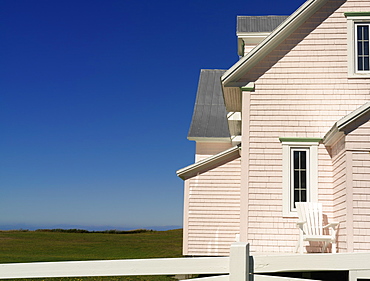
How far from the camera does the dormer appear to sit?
1644cm

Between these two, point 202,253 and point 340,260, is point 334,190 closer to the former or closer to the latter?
point 202,253

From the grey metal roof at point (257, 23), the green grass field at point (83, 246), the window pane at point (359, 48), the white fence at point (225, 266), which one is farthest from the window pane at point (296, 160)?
the green grass field at point (83, 246)

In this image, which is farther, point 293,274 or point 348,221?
point 293,274

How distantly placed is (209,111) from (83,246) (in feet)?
45.3

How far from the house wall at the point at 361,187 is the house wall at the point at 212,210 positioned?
5300 mm

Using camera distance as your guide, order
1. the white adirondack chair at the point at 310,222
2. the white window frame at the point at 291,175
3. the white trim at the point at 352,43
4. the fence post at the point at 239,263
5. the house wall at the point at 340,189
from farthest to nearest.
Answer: the white trim at the point at 352,43 < the white window frame at the point at 291,175 < the white adirondack chair at the point at 310,222 < the house wall at the point at 340,189 < the fence post at the point at 239,263

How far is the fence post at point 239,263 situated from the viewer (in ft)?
11.4

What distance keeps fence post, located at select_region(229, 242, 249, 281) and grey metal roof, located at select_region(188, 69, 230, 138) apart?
16.5 meters

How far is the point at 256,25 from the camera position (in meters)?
17.3

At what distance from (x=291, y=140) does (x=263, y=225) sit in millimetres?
2024

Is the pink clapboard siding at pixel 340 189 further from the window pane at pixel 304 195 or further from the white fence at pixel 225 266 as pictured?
the white fence at pixel 225 266

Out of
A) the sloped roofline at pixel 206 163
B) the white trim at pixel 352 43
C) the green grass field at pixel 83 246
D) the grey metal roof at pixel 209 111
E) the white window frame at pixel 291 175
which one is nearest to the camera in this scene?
the white window frame at pixel 291 175

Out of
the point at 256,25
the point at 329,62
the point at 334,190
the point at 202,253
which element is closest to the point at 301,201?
the point at 334,190

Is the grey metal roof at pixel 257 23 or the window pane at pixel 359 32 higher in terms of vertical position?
the grey metal roof at pixel 257 23
